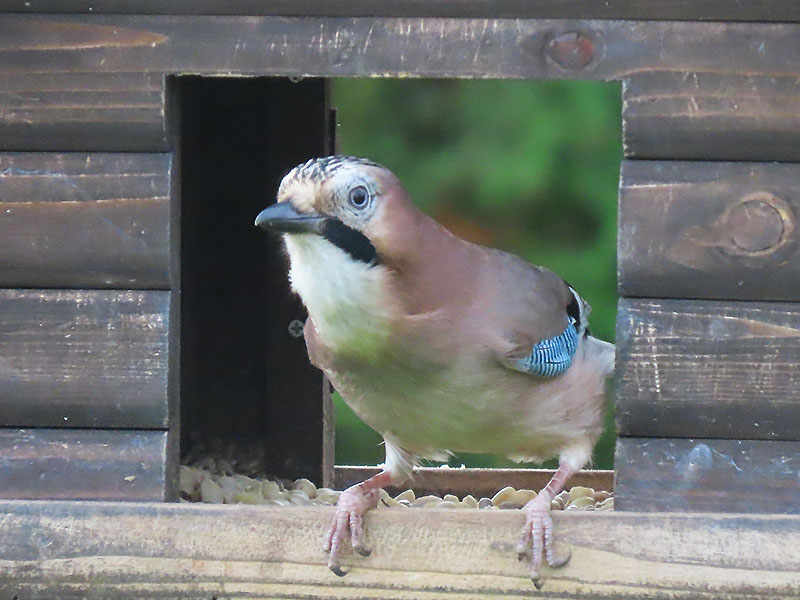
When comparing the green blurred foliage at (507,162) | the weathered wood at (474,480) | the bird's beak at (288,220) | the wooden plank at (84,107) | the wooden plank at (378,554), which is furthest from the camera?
the green blurred foliage at (507,162)

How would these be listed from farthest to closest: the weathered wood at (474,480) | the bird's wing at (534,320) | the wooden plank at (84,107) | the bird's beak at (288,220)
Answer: the weathered wood at (474,480), the bird's wing at (534,320), the wooden plank at (84,107), the bird's beak at (288,220)

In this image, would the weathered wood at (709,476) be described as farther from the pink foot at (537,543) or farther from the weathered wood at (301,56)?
the weathered wood at (301,56)

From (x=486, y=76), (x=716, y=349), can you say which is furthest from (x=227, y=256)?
(x=716, y=349)

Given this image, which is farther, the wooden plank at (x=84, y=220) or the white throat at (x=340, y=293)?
the wooden plank at (x=84, y=220)

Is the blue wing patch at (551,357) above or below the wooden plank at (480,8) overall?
below

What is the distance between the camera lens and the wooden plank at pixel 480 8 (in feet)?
7.30

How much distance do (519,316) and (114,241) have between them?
2.44 feet

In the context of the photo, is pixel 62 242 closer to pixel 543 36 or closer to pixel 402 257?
pixel 402 257

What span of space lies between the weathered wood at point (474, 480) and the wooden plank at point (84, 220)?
1.08 metres

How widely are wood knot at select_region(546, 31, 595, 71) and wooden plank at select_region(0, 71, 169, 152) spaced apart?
0.66 m

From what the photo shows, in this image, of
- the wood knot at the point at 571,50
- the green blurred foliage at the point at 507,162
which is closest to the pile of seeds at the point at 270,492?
the wood knot at the point at 571,50

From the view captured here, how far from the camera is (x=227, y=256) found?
10.4ft

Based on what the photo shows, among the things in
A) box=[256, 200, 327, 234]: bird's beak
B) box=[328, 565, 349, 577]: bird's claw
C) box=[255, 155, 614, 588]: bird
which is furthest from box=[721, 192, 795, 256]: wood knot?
box=[328, 565, 349, 577]: bird's claw

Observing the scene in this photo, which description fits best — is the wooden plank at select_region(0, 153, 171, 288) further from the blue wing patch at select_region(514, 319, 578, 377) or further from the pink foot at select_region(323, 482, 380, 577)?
the blue wing patch at select_region(514, 319, 578, 377)
